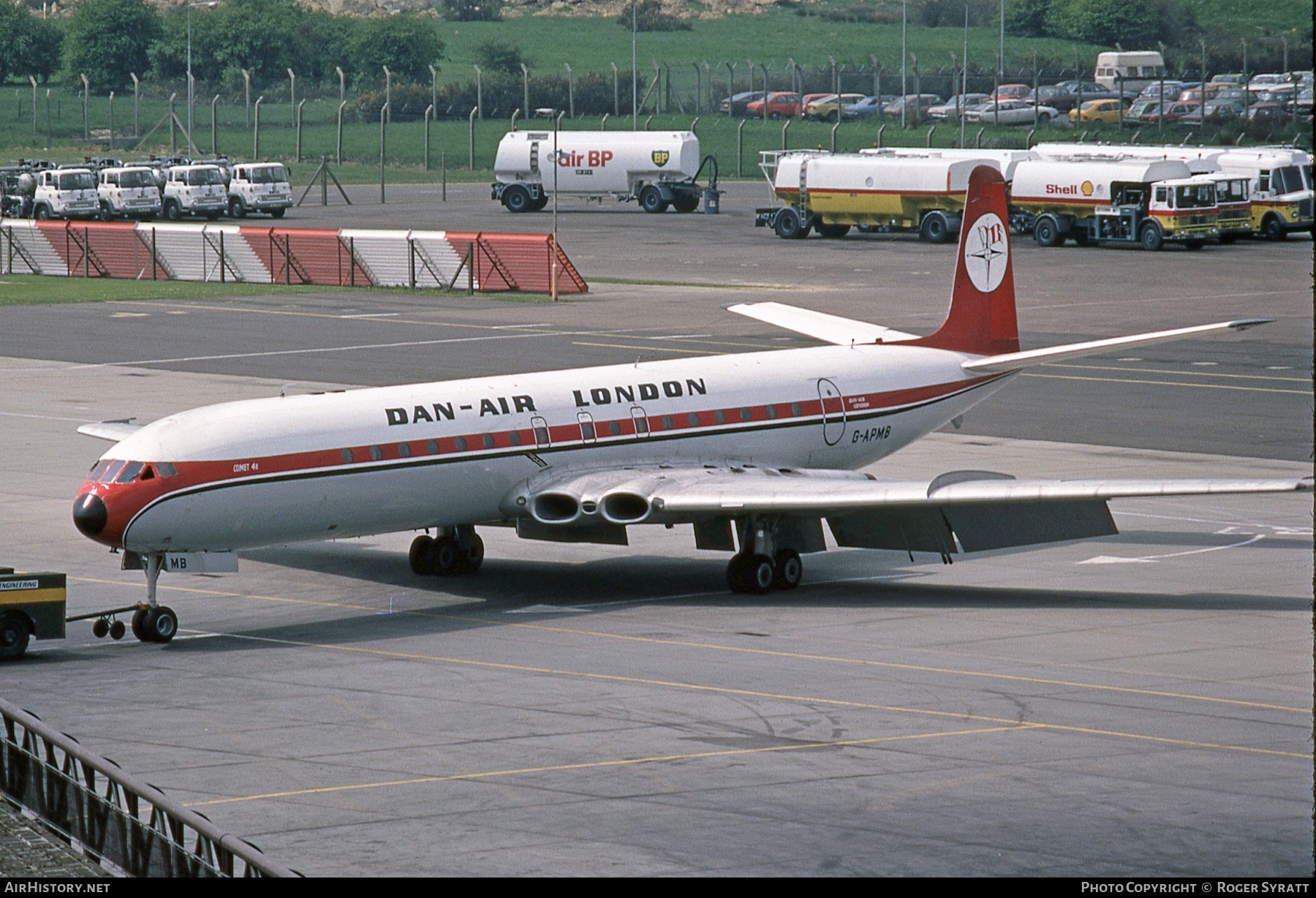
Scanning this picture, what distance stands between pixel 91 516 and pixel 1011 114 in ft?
437

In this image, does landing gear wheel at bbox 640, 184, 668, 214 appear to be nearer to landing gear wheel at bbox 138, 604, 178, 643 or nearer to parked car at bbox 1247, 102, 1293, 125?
parked car at bbox 1247, 102, 1293, 125

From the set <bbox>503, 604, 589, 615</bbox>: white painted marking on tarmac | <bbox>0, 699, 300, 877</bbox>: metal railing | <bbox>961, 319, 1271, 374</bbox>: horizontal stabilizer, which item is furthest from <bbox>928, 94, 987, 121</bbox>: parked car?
<bbox>0, 699, 300, 877</bbox>: metal railing

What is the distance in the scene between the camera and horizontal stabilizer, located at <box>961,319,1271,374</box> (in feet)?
105

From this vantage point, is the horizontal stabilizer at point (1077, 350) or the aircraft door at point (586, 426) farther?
the horizontal stabilizer at point (1077, 350)

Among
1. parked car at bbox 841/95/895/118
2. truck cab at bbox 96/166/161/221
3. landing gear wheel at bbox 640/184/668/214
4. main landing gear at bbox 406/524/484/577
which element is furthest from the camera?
parked car at bbox 841/95/895/118

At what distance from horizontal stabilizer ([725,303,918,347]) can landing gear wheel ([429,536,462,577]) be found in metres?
9.72

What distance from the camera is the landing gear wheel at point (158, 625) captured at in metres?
27.1

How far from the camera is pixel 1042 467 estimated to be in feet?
135

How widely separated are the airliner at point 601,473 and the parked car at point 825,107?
13019 cm

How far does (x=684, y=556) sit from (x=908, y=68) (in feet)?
546

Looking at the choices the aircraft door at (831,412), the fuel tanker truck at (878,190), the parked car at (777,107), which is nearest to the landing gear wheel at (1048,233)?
the fuel tanker truck at (878,190)

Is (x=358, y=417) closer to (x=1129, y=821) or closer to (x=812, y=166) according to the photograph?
(x=1129, y=821)

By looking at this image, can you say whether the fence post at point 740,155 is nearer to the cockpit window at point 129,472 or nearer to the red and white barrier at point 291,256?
the red and white barrier at point 291,256

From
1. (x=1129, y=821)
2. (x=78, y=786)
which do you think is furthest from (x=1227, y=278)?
(x=78, y=786)
